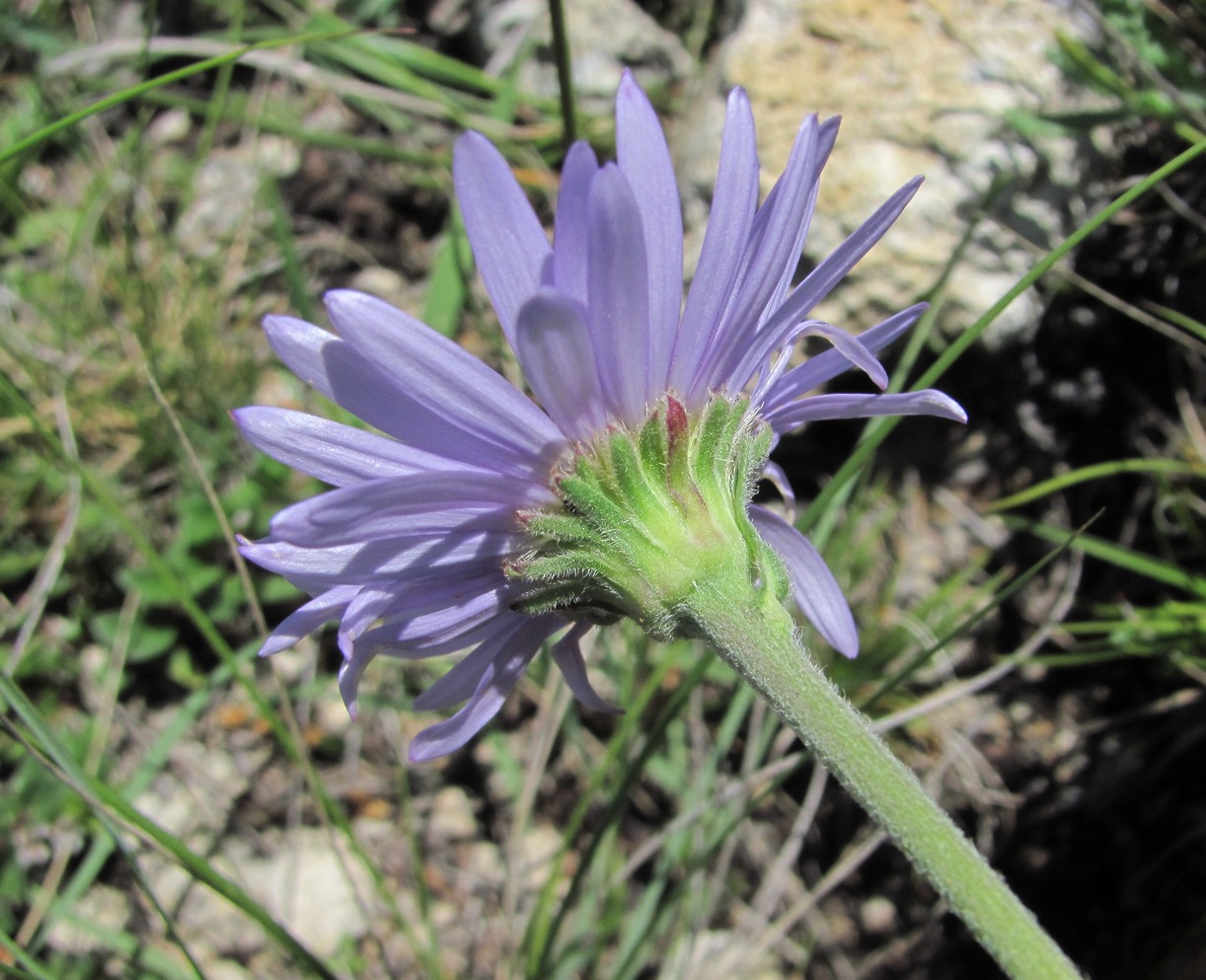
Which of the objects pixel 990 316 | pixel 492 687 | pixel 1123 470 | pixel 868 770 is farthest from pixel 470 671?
pixel 1123 470

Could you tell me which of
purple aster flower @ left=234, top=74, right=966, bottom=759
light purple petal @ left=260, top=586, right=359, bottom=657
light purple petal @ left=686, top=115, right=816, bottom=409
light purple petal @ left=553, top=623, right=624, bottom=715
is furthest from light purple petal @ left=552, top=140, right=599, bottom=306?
light purple petal @ left=553, top=623, right=624, bottom=715

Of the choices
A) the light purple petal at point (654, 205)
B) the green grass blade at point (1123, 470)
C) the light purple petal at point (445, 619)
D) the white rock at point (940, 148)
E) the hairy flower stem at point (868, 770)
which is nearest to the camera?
the hairy flower stem at point (868, 770)

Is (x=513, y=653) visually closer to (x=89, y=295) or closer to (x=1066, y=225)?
(x=1066, y=225)

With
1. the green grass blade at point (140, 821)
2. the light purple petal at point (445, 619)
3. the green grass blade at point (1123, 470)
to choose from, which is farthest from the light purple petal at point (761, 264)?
the green grass blade at point (1123, 470)

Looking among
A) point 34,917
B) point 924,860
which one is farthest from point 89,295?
point 924,860

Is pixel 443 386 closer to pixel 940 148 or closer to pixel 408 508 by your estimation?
pixel 408 508

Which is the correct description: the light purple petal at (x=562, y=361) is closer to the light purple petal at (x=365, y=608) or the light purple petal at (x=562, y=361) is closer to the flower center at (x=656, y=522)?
the flower center at (x=656, y=522)
